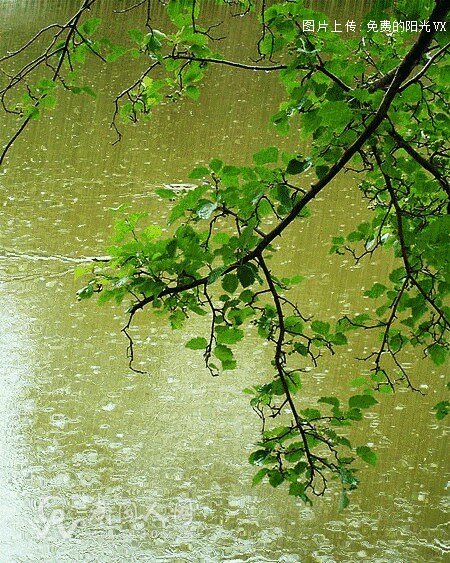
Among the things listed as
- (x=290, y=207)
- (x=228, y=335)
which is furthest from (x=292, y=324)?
(x=290, y=207)

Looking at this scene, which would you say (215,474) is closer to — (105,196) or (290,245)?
(290,245)

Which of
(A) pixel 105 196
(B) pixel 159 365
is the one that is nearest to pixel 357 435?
(B) pixel 159 365

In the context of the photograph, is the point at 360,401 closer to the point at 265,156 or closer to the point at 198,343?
the point at 198,343

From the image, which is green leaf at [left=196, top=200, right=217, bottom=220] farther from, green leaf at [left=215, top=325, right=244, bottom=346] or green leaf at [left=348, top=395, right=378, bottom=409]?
green leaf at [left=348, top=395, right=378, bottom=409]

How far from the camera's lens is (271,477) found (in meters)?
1.19

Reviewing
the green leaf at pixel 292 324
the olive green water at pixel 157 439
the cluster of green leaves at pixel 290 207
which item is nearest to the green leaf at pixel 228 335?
the cluster of green leaves at pixel 290 207

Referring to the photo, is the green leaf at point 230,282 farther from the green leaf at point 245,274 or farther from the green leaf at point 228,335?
the green leaf at point 228,335

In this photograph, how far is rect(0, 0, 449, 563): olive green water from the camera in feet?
6.84

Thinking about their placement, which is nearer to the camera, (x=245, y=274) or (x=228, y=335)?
(x=245, y=274)

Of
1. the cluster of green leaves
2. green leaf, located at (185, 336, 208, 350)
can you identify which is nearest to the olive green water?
the cluster of green leaves

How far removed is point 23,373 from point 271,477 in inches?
69.4

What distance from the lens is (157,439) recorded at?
2.47 meters

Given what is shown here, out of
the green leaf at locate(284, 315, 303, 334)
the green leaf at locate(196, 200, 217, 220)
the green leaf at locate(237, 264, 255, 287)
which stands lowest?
the green leaf at locate(237, 264, 255, 287)

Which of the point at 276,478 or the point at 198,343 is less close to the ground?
the point at 198,343
